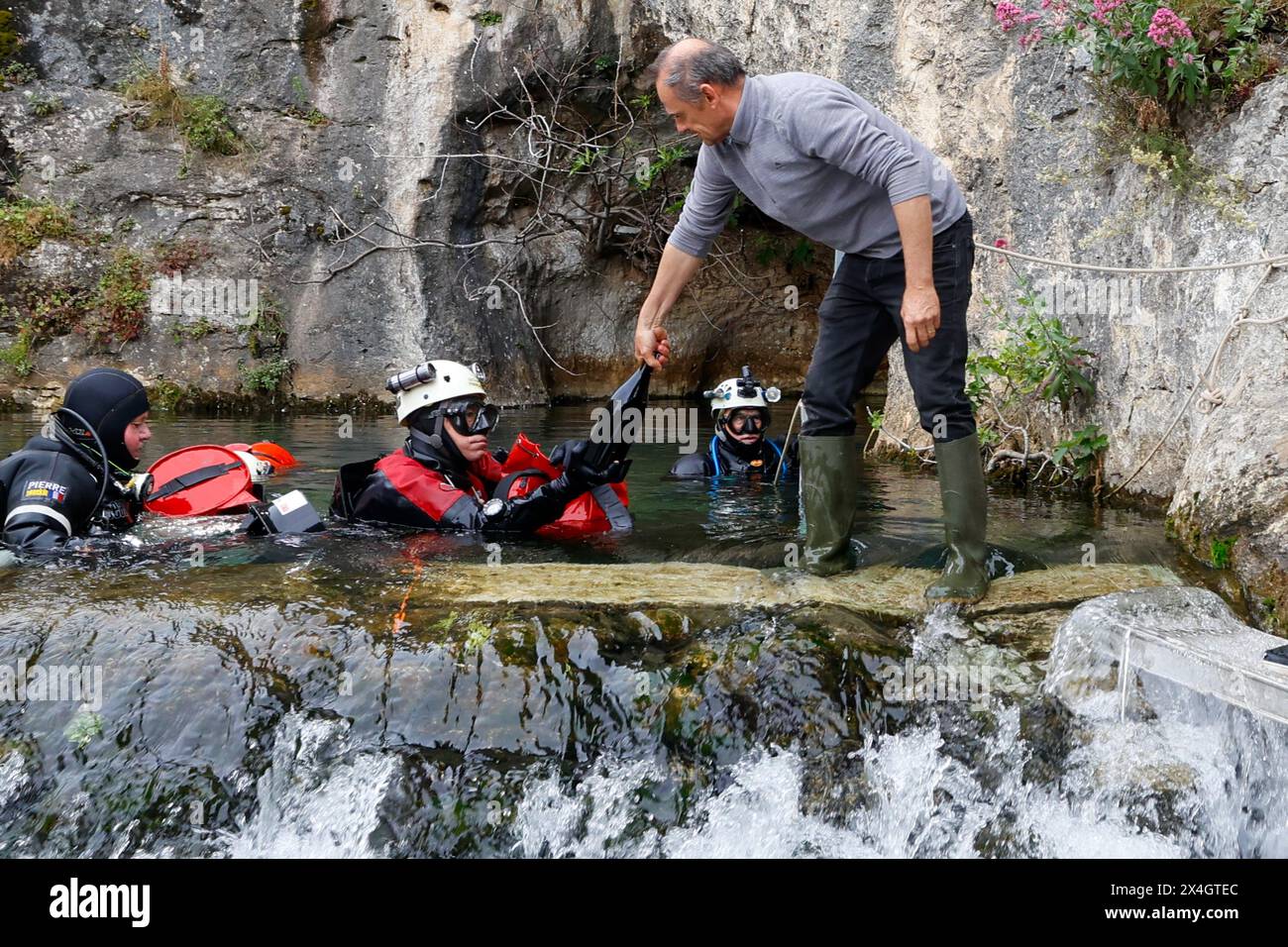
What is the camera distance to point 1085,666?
3.64m

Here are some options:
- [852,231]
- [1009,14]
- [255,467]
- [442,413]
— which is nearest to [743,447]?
[442,413]

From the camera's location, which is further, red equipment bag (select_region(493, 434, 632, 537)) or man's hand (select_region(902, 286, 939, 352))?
red equipment bag (select_region(493, 434, 632, 537))

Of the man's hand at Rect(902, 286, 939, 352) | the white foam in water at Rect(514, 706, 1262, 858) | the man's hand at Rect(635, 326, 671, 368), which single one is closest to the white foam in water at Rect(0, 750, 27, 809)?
the white foam in water at Rect(514, 706, 1262, 858)

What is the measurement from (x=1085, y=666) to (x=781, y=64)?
7.56 meters

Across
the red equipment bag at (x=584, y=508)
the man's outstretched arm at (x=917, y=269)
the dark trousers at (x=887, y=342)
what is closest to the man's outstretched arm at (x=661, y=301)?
the dark trousers at (x=887, y=342)

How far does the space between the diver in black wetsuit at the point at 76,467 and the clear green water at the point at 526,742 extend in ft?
2.53

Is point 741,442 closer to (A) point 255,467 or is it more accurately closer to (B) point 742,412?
(B) point 742,412

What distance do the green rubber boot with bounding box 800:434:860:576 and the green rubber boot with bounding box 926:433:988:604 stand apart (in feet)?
1.23

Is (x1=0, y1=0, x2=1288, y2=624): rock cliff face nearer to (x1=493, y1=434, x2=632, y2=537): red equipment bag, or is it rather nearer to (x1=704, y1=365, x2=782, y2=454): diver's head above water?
(x1=704, y1=365, x2=782, y2=454): diver's head above water

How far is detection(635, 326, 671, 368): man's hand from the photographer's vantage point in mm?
4473

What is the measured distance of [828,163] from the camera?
12.8 feet

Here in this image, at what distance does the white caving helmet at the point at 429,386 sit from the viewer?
19.6ft

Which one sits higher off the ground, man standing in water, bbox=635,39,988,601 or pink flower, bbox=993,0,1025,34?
pink flower, bbox=993,0,1025,34

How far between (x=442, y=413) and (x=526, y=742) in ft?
8.63
